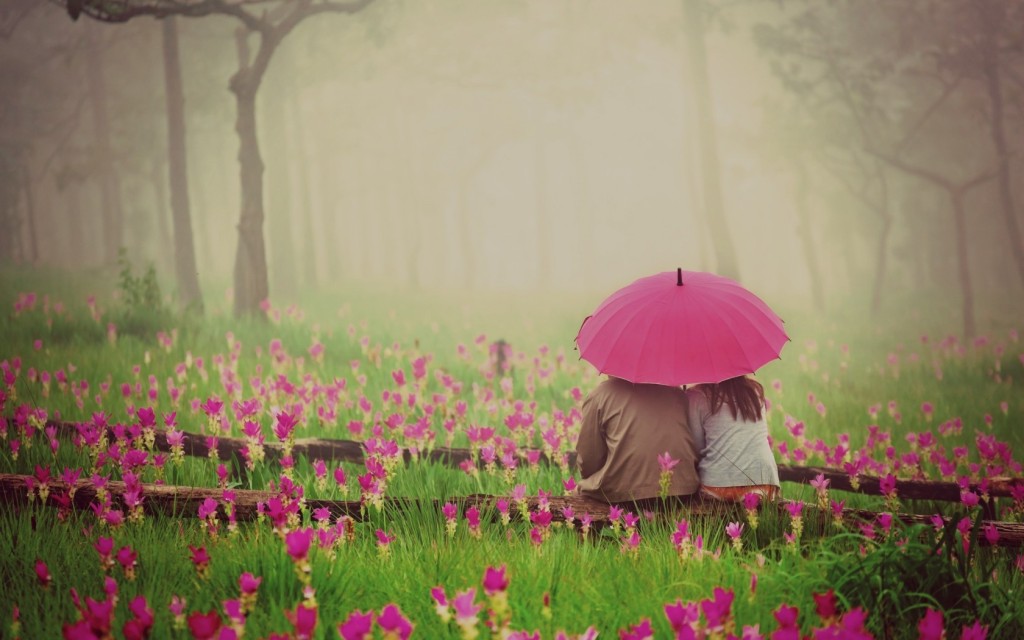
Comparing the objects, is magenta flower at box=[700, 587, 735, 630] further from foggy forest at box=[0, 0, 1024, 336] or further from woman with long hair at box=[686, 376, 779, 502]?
foggy forest at box=[0, 0, 1024, 336]

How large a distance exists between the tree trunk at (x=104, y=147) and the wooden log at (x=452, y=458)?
8.75 m

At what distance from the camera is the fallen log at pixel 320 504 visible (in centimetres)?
307

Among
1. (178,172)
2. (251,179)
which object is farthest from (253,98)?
(178,172)

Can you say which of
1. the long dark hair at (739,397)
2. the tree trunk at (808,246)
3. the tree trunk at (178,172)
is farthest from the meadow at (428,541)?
the tree trunk at (808,246)

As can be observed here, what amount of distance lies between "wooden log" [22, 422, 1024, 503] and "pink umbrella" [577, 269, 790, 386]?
120 centimetres

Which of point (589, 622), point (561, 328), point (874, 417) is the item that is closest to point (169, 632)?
point (589, 622)

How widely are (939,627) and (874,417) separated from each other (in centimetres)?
500

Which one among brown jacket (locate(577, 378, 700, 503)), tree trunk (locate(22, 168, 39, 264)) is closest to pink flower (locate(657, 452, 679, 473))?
brown jacket (locate(577, 378, 700, 503))

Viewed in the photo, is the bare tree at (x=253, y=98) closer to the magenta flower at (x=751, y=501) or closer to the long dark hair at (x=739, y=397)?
the long dark hair at (x=739, y=397)

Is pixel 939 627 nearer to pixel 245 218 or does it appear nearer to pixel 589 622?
pixel 589 622

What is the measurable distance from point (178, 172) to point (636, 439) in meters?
10.8

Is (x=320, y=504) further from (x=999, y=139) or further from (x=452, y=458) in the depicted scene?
(x=999, y=139)

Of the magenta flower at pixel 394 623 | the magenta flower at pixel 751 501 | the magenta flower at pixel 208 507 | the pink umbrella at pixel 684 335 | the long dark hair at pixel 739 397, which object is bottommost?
the magenta flower at pixel 751 501

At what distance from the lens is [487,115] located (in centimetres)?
2123
